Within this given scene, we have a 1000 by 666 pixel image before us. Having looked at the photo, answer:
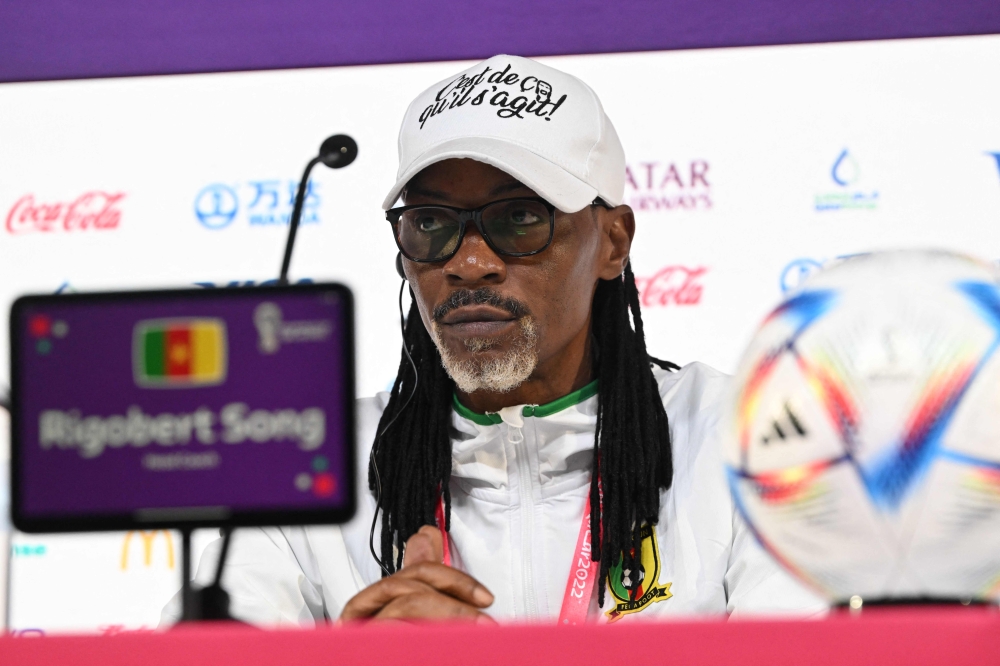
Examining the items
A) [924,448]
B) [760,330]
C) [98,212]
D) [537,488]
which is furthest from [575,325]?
[98,212]

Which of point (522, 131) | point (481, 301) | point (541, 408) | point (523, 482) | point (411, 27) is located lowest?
point (523, 482)

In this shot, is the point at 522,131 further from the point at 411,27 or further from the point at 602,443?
the point at 411,27

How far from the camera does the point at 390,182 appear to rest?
2.41 meters

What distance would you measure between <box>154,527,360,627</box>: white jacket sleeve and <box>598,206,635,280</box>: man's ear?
1.89 ft

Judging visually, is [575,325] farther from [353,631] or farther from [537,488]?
[353,631]

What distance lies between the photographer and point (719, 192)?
2.29 m

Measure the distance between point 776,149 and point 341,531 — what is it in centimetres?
130

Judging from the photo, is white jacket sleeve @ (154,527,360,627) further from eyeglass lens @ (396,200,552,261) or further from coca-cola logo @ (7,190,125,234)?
coca-cola logo @ (7,190,125,234)

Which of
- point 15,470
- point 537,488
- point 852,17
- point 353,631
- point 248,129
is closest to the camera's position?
point 353,631

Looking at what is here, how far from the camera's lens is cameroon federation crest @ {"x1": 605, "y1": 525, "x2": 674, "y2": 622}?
138 cm

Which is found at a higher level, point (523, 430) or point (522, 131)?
point (522, 131)

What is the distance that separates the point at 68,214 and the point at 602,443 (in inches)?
61.4

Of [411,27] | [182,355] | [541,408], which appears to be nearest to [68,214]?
[411,27]

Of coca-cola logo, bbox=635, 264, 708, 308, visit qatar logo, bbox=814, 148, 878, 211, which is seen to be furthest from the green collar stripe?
visit qatar logo, bbox=814, 148, 878, 211
